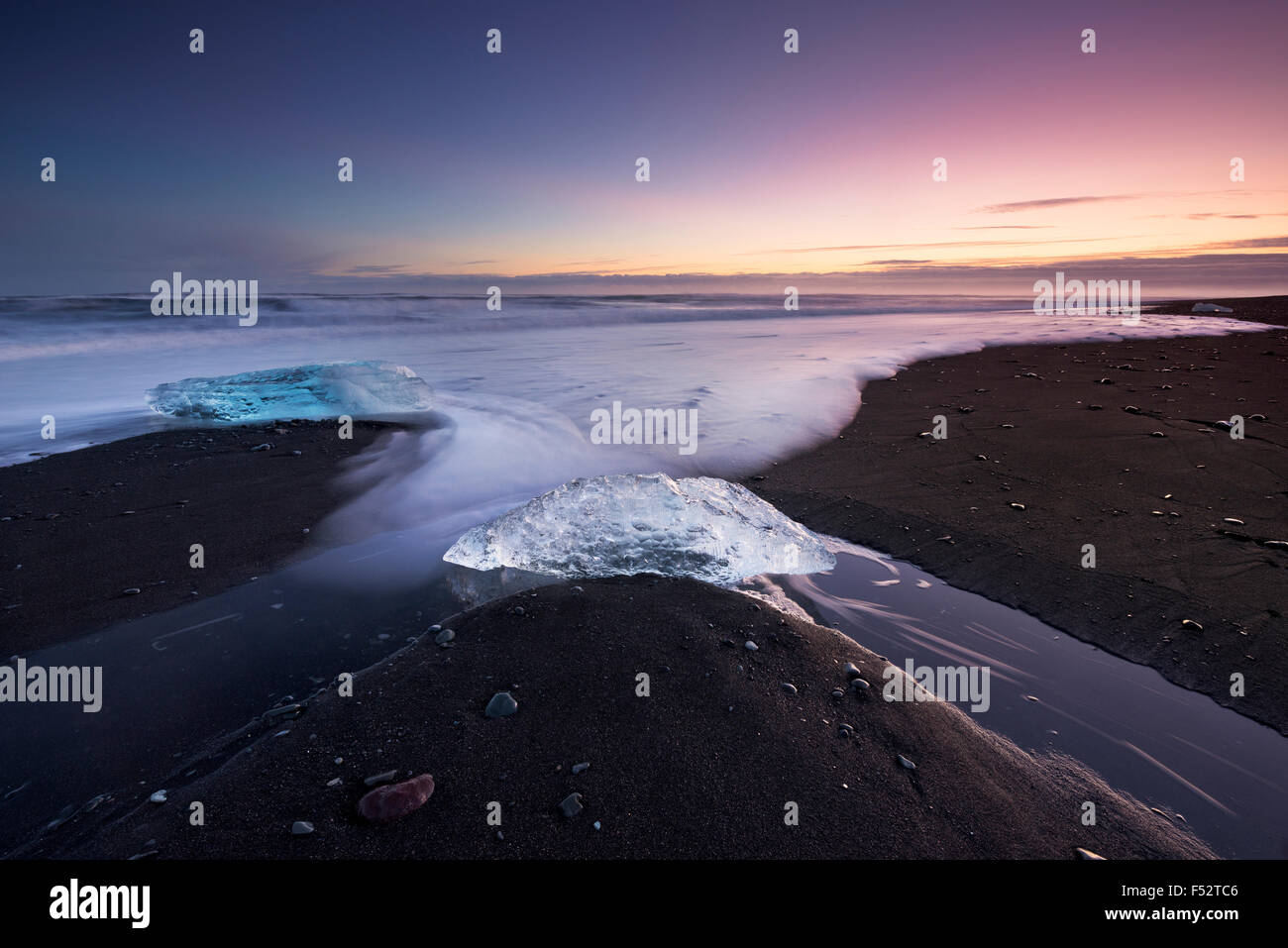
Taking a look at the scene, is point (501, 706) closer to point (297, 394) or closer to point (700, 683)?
point (700, 683)

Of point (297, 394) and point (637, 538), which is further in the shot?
point (297, 394)

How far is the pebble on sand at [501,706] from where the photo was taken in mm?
2334

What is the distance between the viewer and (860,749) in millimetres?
2229

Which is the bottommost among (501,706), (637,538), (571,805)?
(571,805)

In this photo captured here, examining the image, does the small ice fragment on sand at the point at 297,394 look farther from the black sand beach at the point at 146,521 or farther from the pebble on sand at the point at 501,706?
the pebble on sand at the point at 501,706

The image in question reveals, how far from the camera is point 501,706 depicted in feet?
7.73

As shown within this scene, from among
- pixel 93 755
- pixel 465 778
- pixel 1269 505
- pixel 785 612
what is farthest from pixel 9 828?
Result: pixel 1269 505

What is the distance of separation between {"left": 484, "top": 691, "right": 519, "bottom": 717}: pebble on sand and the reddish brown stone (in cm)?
40

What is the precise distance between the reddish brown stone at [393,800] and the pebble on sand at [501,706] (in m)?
0.40

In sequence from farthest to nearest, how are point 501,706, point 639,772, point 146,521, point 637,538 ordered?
point 146,521 < point 637,538 < point 501,706 < point 639,772

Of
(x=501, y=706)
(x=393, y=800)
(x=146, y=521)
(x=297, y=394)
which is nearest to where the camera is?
(x=393, y=800)

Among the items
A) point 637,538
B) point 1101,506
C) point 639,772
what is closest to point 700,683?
point 639,772

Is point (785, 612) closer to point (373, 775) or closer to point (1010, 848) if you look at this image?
point (1010, 848)

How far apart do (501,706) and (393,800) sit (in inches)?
21.0
